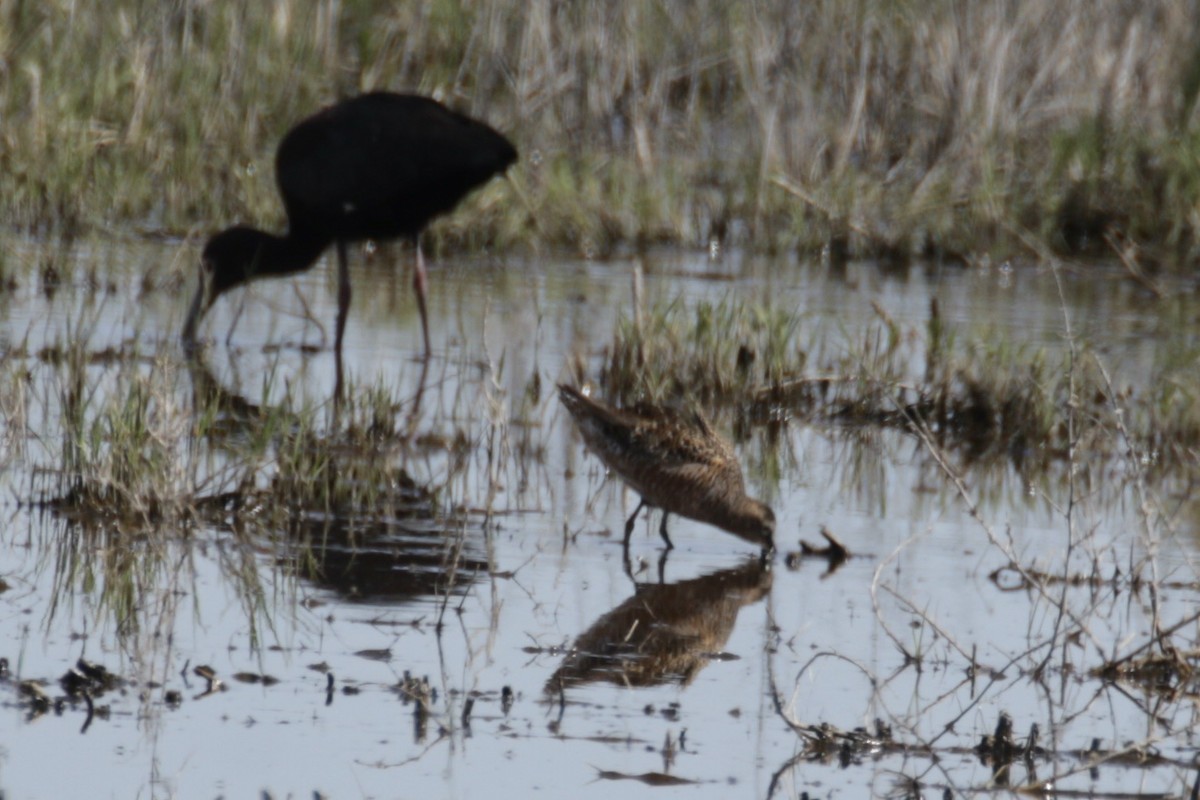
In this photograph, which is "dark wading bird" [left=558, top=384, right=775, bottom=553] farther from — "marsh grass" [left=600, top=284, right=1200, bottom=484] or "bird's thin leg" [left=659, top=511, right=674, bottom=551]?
"marsh grass" [left=600, top=284, right=1200, bottom=484]

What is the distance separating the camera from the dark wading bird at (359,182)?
9336mm

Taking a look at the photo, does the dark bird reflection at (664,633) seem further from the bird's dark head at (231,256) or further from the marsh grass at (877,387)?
the bird's dark head at (231,256)

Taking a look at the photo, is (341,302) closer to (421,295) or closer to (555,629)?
(421,295)

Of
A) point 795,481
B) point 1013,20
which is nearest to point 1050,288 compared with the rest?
point 1013,20

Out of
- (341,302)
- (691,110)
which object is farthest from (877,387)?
(691,110)

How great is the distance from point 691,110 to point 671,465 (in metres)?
8.08

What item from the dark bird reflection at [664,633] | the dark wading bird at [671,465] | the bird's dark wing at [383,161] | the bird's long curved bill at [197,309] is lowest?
the dark bird reflection at [664,633]

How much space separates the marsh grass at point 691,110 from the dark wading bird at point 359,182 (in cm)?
214

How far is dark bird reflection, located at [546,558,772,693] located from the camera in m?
5.05

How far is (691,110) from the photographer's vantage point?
14266mm

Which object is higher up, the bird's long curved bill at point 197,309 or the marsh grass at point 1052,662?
the bird's long curved bill at point 197,309

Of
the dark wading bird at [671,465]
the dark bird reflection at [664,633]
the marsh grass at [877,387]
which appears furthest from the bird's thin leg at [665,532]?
the marsh grass at [877,387]

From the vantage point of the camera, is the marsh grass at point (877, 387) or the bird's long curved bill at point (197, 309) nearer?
the marsh grass at point (877, 387)

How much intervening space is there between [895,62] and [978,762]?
9945 millimetres
